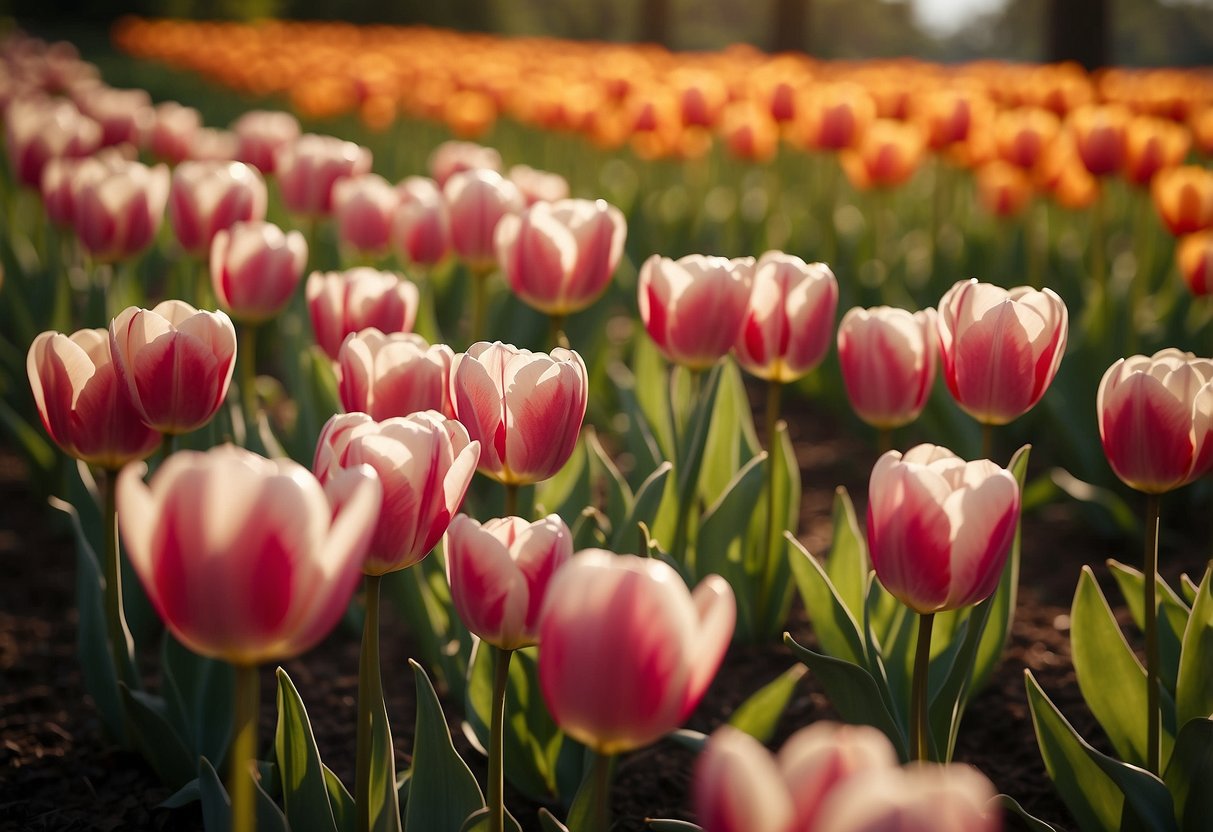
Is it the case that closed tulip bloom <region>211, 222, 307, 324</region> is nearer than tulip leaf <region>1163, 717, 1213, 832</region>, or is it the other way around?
tulip leaf <region>1163, 717, 1213, 832</region>

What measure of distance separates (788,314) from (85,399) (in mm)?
1031

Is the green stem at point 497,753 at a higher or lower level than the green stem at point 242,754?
lower

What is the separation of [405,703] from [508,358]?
3.41ft

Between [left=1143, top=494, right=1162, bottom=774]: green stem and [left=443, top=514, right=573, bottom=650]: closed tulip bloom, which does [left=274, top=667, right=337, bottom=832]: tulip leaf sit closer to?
[left=443, top=514, right=573, bottom=650]: closed tulip bloom

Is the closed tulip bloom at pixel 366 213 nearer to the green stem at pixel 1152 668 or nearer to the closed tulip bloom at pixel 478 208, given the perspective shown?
the closed tulip bloom at pixel 478 208

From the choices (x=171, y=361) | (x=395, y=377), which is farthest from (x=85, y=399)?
(x=395, y=377)

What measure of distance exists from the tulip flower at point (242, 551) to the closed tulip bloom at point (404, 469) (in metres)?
0.17

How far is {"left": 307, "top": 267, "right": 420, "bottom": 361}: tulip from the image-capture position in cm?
195

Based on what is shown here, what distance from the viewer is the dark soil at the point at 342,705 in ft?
5.82

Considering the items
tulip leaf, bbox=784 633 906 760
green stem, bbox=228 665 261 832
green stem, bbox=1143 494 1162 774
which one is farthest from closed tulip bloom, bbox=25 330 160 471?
green stem, bbox=1143 494 1162 774

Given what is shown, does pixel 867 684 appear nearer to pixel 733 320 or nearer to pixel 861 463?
pixel 733 320

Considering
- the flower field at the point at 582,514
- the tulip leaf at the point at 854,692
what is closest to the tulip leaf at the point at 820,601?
the flower field at the point at 582,514

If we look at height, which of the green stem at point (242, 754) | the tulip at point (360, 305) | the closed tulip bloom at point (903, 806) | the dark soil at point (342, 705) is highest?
the closed tulip bloom at point (903, 806)

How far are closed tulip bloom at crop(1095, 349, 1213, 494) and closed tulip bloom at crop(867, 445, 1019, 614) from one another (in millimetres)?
335
